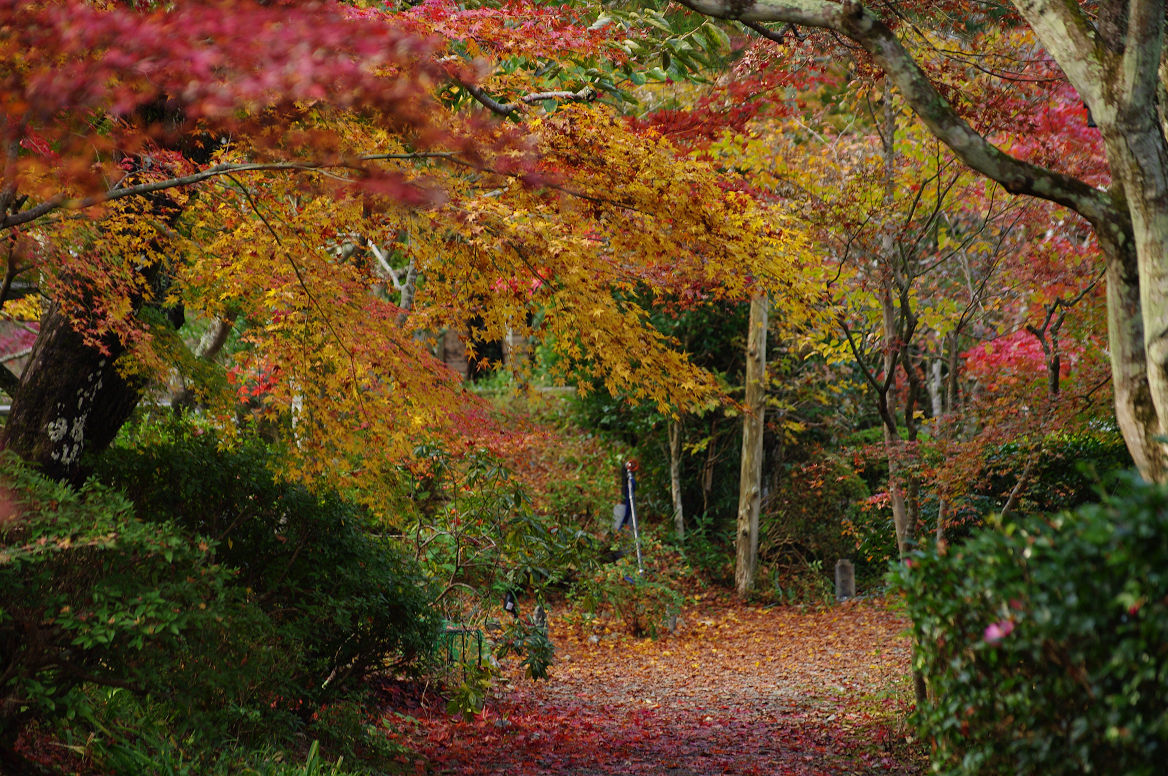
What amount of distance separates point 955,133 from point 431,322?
12.4 ft

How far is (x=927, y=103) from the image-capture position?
4461 mm

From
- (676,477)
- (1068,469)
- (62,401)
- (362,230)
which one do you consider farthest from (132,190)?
(676,477)

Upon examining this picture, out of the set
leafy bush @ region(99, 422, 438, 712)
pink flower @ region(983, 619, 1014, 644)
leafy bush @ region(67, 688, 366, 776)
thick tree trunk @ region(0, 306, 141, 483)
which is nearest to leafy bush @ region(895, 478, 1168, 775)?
pink flower @ region(983, 619, 1014, 644)

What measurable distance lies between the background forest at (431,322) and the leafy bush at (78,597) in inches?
0.7

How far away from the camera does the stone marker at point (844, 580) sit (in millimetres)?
12737

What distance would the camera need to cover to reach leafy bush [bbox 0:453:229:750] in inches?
130

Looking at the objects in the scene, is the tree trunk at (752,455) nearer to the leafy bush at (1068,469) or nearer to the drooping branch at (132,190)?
the leafy bush at (1068,469)

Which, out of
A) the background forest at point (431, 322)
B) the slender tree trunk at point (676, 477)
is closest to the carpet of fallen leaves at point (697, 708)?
the background forest at point (431, 322)

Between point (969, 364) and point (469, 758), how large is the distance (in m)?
9.27

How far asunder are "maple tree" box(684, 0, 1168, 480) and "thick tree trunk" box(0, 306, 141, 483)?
15.8 ft

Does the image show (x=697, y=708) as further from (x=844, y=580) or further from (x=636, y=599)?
(x=844, y=580)

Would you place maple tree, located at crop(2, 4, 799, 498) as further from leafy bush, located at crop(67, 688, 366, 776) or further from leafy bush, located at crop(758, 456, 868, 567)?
leafy bush, located at crop(758, 456, 868, 567)

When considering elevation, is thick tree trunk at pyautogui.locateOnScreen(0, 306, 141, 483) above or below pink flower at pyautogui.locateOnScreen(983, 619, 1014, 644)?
above

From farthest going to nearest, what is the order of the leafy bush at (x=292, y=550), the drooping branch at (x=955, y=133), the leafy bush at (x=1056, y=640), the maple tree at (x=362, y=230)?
the leafy bush at (x=292, y=550), the maple tree at (x=362, y=230), the drooping branch at (x=955, y=133), the leafy bush at (x=1056, y=640)
